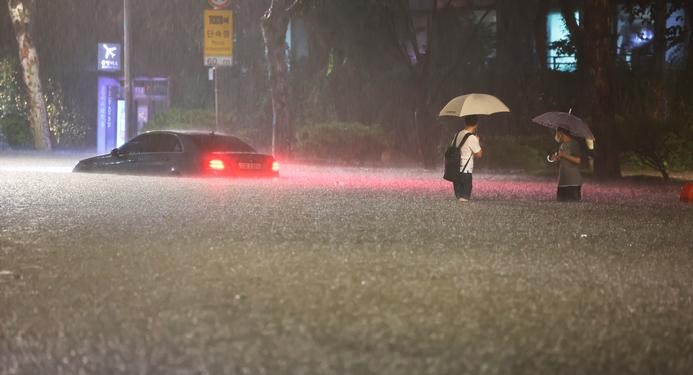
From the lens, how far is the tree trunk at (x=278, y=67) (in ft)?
112

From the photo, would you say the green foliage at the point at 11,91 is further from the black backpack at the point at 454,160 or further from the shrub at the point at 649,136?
the black backpack at the point at 454,160

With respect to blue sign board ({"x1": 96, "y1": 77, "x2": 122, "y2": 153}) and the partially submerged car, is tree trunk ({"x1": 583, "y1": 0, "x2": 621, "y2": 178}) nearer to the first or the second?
the partially submerged car

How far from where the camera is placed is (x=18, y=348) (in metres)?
6.16

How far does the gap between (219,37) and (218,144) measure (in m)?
5.74

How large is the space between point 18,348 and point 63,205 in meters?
10.7

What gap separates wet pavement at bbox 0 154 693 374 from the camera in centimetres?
598

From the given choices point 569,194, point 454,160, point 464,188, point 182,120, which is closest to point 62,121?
point 182,120

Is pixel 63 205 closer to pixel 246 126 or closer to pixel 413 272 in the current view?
pixel 413 272

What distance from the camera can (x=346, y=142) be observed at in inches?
1398

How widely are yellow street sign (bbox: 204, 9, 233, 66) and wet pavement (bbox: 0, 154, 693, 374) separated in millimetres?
Result: 12050

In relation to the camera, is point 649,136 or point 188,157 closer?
point 188,157

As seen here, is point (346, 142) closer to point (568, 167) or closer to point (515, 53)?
point (515, 53)

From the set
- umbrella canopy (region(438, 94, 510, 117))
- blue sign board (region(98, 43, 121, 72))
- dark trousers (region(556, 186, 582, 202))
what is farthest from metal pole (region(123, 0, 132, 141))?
dark trousers (region(556, 186, 582, 202))

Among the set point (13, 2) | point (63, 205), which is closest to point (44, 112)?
point (13, 2)
